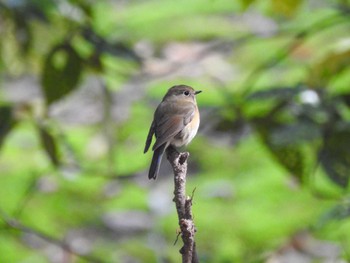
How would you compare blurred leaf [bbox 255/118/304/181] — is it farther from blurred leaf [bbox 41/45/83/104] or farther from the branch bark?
the branch bark

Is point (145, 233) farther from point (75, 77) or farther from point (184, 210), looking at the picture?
point (184, 210)

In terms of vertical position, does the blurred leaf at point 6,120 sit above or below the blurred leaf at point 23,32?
below

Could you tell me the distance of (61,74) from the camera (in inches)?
94.3

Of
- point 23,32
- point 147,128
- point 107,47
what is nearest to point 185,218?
point 107,47

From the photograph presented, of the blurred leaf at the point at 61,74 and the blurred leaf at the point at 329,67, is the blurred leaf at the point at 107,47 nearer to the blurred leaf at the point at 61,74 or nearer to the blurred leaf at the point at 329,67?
the blurred leaf at the point at 61,74

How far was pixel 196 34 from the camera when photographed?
5.18 meters

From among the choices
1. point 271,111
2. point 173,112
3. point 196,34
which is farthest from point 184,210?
point 196,34

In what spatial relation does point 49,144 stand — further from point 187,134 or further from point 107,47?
point 187,134

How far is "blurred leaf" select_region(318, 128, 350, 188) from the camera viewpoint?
2008 millimetres

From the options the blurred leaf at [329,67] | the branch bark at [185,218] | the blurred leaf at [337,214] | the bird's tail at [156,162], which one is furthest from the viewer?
the blurred leaf at [329,67]

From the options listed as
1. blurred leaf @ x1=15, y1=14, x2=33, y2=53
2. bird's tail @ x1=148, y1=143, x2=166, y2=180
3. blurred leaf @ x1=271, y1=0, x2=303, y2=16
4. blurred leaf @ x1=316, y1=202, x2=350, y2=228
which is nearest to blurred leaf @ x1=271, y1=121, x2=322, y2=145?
blurred leaf @ x1=316, y1=202, x2=350, y2=228

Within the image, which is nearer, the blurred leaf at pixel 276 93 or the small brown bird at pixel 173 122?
the small brown bird at pixel 173 122

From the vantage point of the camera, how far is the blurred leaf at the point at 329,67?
7.98 ft

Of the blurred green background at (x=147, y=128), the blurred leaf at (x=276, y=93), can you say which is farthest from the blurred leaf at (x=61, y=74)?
the blurred leaf at (x=276, y=93)
